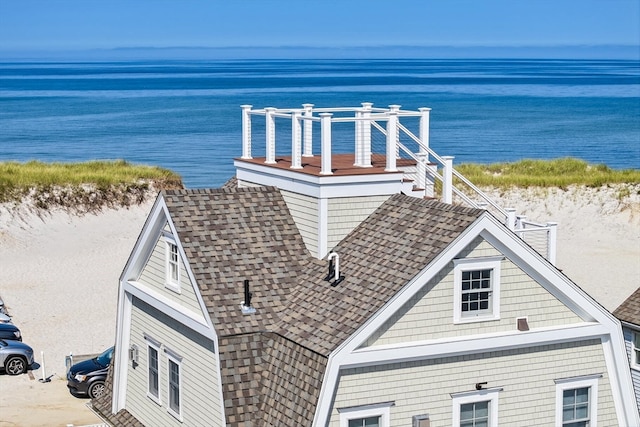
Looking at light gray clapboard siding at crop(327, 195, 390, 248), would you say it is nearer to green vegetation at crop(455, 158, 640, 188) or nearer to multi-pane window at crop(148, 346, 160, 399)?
multi-pane window at crop(148, 346, 160, 399)

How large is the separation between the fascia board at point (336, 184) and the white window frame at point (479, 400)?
161 inches

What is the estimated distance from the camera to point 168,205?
1886cm

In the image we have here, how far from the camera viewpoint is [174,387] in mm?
19391

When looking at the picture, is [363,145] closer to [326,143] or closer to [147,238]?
[326,143]

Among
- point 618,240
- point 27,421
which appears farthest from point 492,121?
point 27,421

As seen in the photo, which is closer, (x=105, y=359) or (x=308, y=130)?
(x=308, y=130)

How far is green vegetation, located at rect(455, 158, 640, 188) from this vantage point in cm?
5791

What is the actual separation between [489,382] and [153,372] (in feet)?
21.2

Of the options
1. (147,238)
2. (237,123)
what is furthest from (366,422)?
(237,123)

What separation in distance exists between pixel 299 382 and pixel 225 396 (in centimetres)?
128

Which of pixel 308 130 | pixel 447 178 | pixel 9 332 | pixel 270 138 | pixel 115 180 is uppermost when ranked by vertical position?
pixel 308 130

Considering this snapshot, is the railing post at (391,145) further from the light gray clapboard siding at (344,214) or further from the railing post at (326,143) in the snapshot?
the railing post at (326,143)

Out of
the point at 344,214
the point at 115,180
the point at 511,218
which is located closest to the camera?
the point at 344,214

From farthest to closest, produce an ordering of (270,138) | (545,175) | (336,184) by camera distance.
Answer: (545,175)
(270,138)
(336,184)
